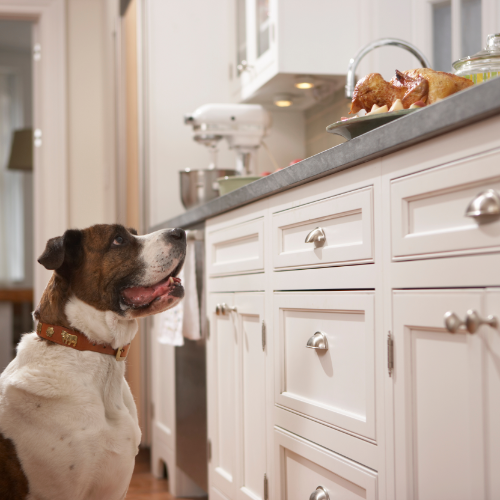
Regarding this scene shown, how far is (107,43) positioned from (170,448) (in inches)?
112

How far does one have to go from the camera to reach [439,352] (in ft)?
3.08

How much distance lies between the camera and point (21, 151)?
19.8 ft

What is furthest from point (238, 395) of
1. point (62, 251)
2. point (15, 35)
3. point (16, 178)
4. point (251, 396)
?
point (15, 35)

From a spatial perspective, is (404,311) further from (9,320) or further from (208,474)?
(9,320)

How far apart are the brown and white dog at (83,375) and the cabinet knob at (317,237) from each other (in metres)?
0.43

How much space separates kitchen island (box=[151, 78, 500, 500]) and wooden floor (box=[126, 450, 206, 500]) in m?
0.95

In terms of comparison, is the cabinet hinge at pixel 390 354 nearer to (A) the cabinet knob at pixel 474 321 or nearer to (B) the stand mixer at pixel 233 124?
(A) the cabinet knob at pixel 474 321

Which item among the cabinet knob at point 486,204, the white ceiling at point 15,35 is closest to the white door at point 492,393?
the cabinet knob at point 486,204

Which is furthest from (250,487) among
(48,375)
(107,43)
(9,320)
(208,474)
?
(9,320)

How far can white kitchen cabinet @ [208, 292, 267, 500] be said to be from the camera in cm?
164

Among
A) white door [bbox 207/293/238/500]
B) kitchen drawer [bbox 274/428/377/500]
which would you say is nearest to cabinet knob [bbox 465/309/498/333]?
kitchen drawer [bbox 274/428/377/500]

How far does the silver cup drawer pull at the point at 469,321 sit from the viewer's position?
83 cm

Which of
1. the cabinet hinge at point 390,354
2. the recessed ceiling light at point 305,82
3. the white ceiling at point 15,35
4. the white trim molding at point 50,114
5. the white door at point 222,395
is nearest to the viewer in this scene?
the cabinet hinge at point 390,354

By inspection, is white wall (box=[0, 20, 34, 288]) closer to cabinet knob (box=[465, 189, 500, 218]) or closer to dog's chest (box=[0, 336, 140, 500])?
dog's chest (box=[0, 336, 140, 500])
